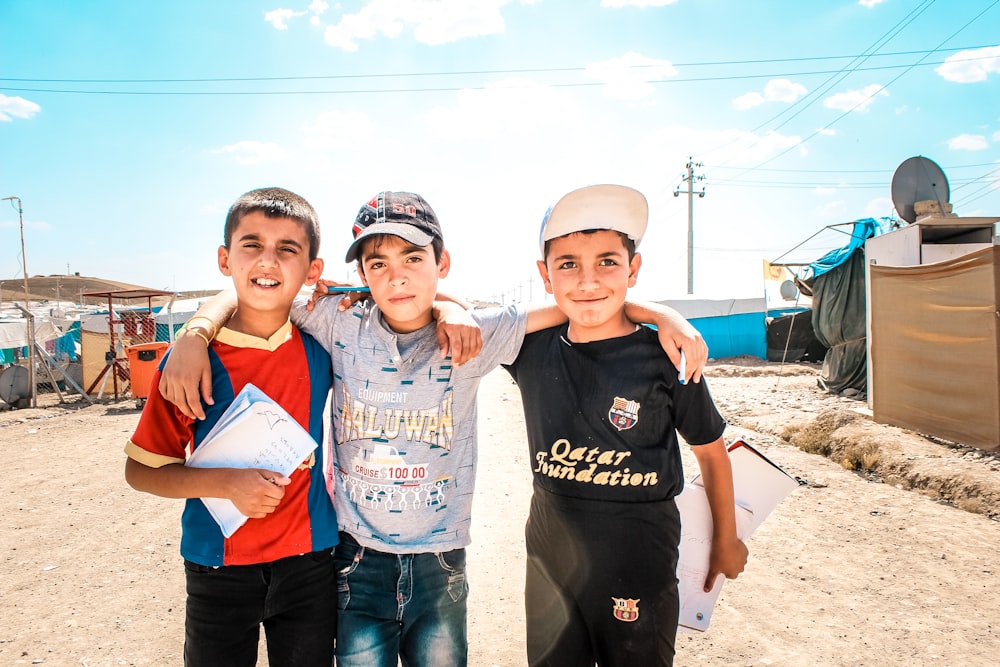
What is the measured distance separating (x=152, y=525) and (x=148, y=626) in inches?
66.6

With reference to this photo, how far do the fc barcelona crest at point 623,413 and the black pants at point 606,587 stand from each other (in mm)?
239

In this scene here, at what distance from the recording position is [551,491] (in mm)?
1785

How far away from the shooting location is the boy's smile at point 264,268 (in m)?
1.76

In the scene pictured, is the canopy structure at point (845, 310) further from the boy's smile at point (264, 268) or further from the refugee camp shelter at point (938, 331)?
the boy's smile at point (264, 268)

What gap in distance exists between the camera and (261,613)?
163 centimetres

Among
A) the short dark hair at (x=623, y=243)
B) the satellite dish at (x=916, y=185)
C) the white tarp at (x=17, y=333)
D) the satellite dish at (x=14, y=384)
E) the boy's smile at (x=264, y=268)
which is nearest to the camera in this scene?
the boy's smile at (x=264, y=268)

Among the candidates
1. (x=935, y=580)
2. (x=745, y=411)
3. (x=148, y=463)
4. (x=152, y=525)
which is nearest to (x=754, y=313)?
(x=745, y=411)

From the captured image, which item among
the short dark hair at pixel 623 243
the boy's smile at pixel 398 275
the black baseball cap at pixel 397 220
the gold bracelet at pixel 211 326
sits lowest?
the gold bracelet at pixel 211 326

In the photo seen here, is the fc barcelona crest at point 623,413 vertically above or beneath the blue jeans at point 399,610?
above

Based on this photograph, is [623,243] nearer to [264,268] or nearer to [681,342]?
[681,342]

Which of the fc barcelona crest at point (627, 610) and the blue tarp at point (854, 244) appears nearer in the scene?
the fc barcelona crest at point (627, 610)

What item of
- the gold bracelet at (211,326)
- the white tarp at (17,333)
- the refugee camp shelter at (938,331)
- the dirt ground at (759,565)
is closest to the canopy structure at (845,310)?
the refugee camp shelter at (938,331)

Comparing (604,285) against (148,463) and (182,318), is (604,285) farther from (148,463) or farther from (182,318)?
(182,318)

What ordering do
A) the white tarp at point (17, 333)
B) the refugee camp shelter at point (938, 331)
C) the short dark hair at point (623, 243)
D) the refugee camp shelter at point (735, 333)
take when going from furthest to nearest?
the refugee camp shelter at point (735, 333), the white tarp at point (17, 333), the refugee camp shelter at point (938, 331), the short dark hair at point (623, 243)
